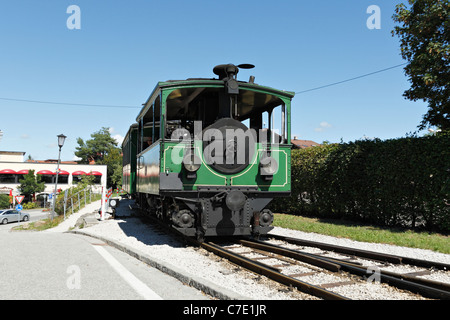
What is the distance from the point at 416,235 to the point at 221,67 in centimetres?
652

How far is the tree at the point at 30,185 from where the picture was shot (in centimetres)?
4741

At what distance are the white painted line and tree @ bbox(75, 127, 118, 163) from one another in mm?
80334

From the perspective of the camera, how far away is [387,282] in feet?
15.7

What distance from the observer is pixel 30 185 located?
1879 inches

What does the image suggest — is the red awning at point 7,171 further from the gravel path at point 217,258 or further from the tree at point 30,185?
the gravel path at point 217,258

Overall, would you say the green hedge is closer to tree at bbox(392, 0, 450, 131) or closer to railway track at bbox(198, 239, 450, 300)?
tree at bbox(392, 0, 450, 131)

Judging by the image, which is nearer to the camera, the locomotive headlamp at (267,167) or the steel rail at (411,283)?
the steel rail at (411,283)

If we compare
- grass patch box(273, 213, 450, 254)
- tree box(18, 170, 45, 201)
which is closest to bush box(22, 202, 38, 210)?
tree box(18, 170, 45, 201)

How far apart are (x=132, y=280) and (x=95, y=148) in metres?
83.8

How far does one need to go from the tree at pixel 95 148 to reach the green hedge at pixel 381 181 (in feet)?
249

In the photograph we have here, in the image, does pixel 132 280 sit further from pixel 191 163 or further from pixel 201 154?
pixel 201 154

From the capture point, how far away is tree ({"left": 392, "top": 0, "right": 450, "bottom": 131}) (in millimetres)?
11180
